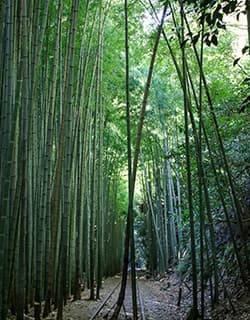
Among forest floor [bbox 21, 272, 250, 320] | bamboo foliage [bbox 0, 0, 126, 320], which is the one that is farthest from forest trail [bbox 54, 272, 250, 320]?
bamboo foliage [bbox 0, 0, 126, 320]

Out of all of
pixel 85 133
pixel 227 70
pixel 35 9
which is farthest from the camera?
pixel 227 70

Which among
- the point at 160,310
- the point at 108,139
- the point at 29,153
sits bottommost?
the point at 160,310

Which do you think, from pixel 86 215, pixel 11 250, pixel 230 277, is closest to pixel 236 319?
pixel 230 277

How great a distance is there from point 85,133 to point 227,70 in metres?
2.38

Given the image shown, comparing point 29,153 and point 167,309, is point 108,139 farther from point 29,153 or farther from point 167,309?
point 29,153

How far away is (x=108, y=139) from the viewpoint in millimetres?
9633

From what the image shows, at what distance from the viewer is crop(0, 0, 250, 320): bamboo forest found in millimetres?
2773

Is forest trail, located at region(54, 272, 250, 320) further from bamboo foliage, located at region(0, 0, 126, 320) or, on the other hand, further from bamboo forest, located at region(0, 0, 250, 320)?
bamboo foliage, located at region(0, 0, 126, 320)

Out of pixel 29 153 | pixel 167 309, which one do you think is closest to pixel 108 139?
pixel 167 309

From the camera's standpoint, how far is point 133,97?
8.64m

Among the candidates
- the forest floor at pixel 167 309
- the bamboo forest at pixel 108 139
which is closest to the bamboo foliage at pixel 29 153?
the bamboo forest at pixel 108 139

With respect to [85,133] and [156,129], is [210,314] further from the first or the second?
[156,129]

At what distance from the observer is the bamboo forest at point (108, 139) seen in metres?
2.77

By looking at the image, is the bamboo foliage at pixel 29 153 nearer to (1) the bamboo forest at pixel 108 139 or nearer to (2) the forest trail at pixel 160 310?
Answer: (1) the bamboo forest at pixel 108 139
